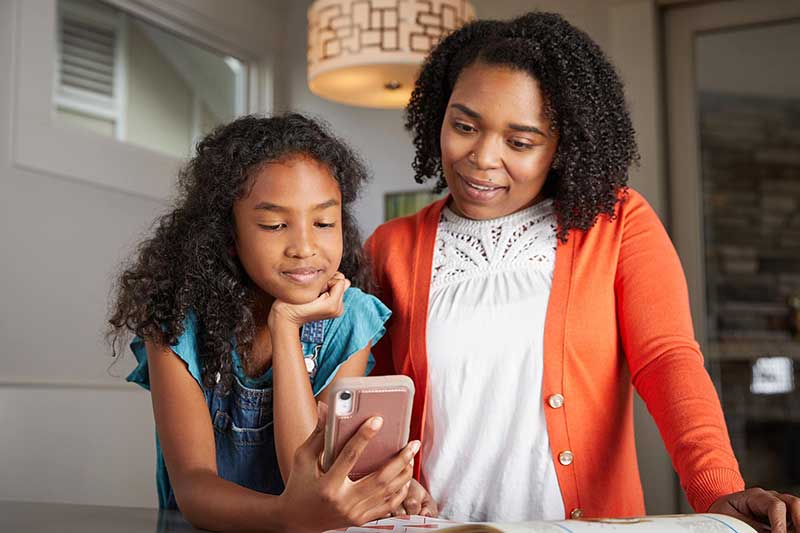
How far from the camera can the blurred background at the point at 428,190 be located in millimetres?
2812

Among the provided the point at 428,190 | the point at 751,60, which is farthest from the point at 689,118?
the point at 428,190

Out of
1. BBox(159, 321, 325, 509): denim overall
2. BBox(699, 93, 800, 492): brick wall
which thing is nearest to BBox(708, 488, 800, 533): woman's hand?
BBox(159, 321, 325, 509): denim overall

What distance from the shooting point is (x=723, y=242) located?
335 cm

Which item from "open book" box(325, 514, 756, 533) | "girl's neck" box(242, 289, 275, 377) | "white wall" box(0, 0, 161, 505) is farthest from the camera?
"white wall" box(0, 0, 161, 505)

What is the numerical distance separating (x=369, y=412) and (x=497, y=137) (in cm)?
61

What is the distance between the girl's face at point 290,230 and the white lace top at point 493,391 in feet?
0.87

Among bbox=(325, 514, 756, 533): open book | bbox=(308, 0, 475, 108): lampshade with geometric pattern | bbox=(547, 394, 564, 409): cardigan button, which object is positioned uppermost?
bbox=(308, 0, 475, 108): lampshade with geometric pattern

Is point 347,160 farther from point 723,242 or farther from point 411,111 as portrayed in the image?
point 723,242

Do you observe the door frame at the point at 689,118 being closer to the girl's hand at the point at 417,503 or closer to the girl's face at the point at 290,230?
the girl's hand at the point at 417,503

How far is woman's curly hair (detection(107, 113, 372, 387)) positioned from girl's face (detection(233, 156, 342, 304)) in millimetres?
32

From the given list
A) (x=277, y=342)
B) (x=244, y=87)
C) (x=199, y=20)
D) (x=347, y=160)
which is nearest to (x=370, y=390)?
(x=277, y=342)

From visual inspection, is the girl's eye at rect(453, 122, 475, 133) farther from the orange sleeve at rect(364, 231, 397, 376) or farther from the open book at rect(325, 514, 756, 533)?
the open book at rect(325, 514, 756, 533)

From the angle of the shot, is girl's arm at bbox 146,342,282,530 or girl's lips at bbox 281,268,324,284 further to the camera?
girl's lips at bbox 281,268,324,284

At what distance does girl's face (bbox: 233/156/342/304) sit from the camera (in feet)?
3.71
